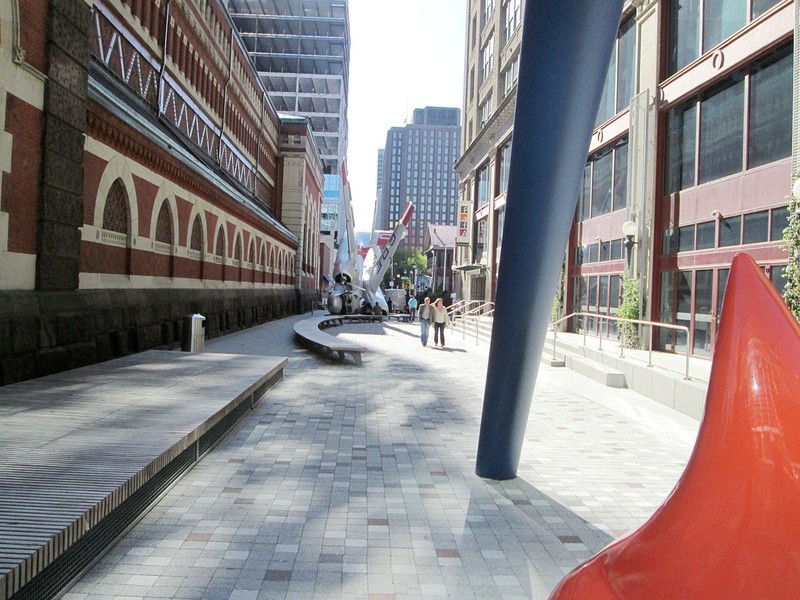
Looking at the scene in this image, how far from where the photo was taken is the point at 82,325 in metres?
9.95

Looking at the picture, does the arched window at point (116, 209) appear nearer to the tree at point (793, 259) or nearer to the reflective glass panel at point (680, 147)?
the tree at point (793, 259)

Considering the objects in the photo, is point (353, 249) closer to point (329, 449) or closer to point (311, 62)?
point (329, 449)

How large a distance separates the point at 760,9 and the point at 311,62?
7169 centimetres

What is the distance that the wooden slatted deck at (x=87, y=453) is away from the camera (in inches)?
124

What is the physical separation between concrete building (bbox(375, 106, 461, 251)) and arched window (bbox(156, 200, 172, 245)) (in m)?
164

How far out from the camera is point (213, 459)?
6.21 m

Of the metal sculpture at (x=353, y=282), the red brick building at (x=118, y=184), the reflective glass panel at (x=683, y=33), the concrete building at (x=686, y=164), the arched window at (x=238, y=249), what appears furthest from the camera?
the metal sculpture at (x=353, y=282)

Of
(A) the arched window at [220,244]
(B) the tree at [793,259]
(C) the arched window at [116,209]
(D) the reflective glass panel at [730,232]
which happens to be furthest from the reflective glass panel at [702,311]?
(A) the arched window at [220,244]

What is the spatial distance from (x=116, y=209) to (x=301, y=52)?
71439 millimetres

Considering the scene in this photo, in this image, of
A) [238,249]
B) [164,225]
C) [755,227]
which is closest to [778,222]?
[755,227]

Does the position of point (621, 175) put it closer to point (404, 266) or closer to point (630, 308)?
point (630, 308)

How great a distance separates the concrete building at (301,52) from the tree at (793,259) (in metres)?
67.1

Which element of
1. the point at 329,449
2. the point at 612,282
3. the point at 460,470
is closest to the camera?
the point at 460,470

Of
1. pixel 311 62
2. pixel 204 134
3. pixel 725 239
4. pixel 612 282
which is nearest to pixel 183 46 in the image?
pixel 204 134
